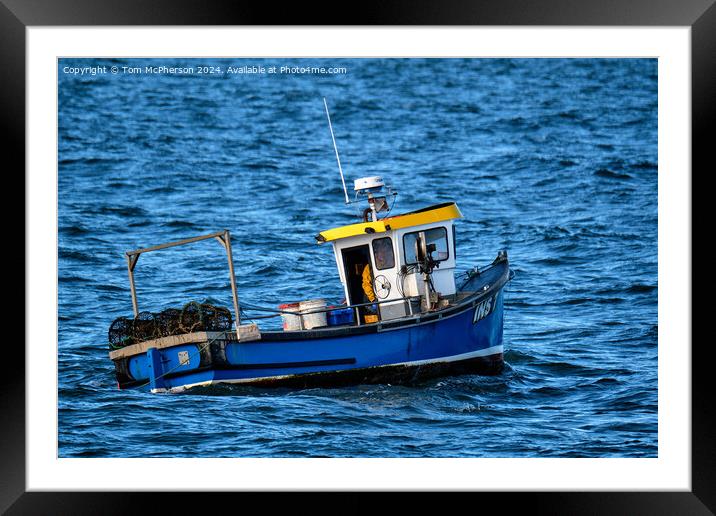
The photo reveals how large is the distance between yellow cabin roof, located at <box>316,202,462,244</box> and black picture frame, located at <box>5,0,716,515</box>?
6187mm

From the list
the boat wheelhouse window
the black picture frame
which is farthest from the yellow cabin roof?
the black picture frame

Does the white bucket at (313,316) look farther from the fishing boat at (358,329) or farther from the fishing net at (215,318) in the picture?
the fishing net at (215,318)

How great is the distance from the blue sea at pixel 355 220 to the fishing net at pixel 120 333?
→ 648mm

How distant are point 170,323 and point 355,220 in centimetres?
1360

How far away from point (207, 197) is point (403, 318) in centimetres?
1423

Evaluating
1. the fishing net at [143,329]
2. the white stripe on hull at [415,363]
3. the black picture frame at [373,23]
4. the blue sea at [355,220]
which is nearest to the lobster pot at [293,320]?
the white stripe on hull at [415,363]

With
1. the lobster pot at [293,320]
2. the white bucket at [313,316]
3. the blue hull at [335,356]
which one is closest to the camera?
the blue hull at [335,356]

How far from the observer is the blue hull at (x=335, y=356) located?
17.4 metres

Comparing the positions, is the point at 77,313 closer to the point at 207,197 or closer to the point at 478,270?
the point at 478,270

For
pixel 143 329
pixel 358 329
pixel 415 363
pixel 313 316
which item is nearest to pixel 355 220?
pixel 313 316

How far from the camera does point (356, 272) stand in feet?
62.2

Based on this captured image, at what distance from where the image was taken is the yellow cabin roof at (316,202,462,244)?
1849cm
